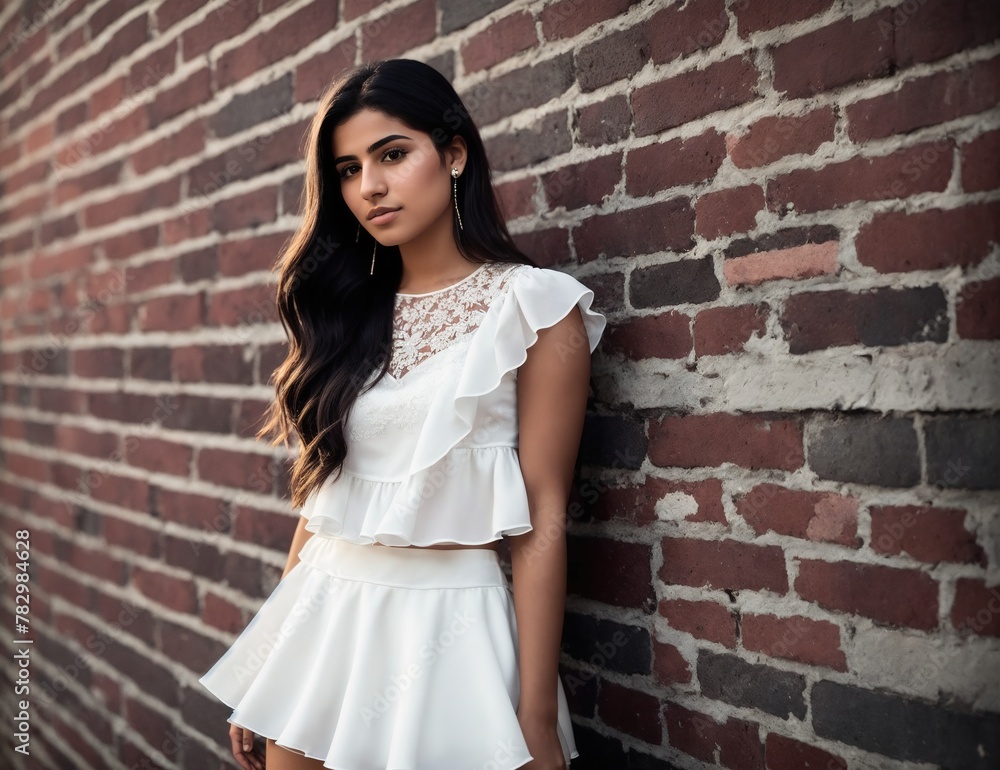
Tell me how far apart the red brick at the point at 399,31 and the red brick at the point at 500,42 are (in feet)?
0.53

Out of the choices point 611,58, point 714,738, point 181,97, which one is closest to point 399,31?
point 611,58

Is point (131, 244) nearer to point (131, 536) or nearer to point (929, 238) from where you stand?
point (131, 536)

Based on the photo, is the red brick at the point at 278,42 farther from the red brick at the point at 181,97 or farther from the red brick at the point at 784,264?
the red brick at the point at 784,264

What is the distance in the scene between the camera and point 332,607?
5.58ft

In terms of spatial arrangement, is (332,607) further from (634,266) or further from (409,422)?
(634,266)

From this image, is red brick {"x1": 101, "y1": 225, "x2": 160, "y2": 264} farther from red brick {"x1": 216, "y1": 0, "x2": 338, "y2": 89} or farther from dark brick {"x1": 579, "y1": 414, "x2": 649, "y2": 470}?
dark brick {"x1": 579, "y1": 414, "x2": 649, "y2": 470}

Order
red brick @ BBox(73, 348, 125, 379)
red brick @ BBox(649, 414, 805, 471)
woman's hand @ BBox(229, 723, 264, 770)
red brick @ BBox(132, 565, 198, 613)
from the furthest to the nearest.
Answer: red brick @ BBox(73, 348, 125, 379) → red brick @ BBox(132, 565, 198, 613) → woman's hand @ BBox(229, 723, 264, 770) → red brick @ BBox(649, 414, 805, 471)

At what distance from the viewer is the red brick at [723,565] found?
1451mm

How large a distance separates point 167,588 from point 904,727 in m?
2.44

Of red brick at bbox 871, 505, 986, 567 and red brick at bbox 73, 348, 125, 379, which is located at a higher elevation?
red brick at bbox 73, 348, 125, 379

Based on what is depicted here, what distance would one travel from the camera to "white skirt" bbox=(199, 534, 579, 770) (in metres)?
1.48

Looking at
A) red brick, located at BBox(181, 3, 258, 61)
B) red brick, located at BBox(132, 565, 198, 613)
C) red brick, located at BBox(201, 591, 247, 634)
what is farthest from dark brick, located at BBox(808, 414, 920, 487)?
red brick, located at BBox(132, 565, 198, 613)

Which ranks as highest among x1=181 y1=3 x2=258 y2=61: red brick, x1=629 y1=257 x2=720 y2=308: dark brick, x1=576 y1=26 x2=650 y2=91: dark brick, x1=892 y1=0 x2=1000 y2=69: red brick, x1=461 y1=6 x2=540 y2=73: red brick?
x1=181 y1=3 x2=258 y2=61: red brick

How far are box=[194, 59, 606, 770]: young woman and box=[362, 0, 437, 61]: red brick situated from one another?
1.19ft
